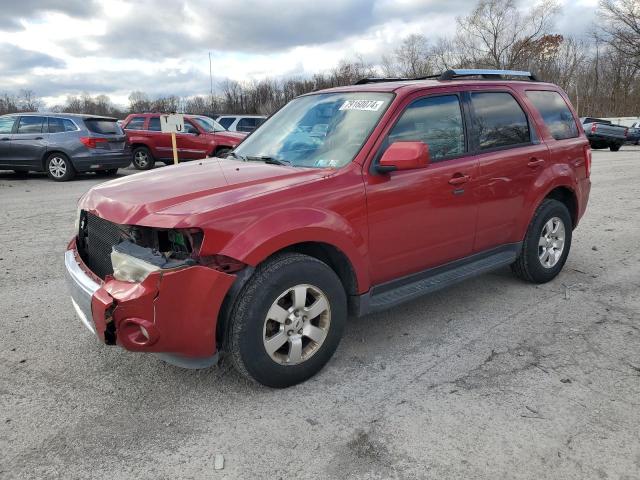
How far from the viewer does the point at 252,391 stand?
10.0ft

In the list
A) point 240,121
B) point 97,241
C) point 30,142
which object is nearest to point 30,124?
point 30,142

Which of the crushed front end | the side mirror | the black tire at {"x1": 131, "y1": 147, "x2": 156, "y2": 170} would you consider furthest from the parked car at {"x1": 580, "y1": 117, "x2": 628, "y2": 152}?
the crushed front end

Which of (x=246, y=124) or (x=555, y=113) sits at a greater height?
(x=246, y=124)

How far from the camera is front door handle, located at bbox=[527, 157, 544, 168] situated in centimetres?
439

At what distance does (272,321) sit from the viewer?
9.61 feet

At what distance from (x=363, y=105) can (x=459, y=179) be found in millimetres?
906

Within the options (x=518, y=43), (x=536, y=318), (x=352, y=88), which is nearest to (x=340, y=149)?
(x=352, y=88)

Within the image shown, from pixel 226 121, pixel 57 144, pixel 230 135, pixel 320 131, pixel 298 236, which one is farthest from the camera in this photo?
pixel 226 121

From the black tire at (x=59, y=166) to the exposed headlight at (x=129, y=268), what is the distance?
36.8 ft

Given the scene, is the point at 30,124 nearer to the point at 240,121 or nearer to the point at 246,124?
the point at 240,121

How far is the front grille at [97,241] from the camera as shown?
10.0 feet

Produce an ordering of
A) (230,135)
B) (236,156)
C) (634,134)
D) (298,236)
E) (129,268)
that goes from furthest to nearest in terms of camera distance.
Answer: (634,134) → (230,135) → (236,156) → (298,236) → (129,268)

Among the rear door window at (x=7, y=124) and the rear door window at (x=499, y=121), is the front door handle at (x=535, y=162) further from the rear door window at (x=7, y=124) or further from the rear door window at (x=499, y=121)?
the rear door window at (x=7, y=124)

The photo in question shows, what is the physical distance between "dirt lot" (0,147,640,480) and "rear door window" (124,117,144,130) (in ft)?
39.5
